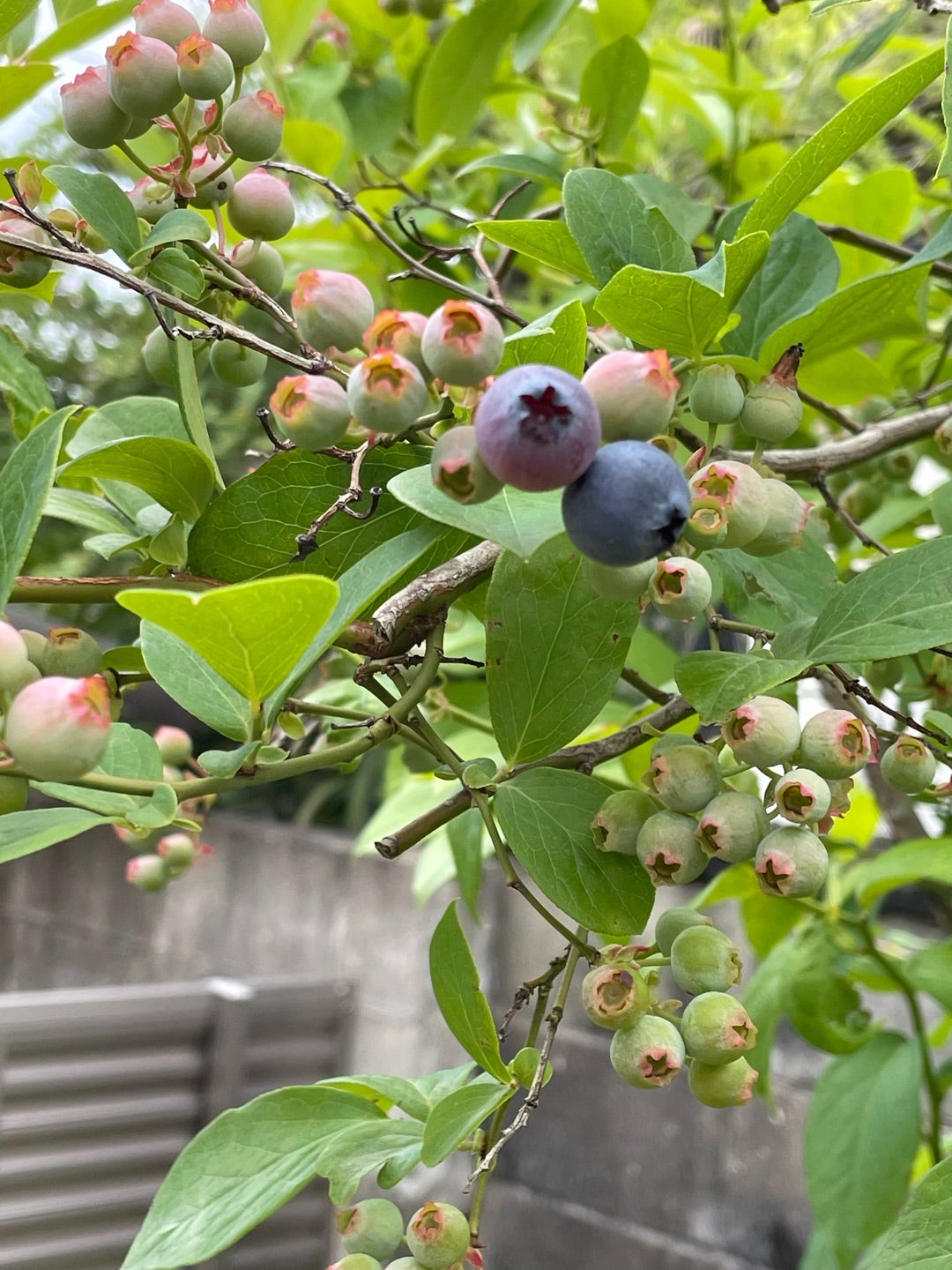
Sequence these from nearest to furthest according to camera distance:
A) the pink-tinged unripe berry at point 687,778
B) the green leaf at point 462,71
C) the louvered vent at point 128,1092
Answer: the pink-tinged unripe berry at point 687,778, the green leaf at point 462,71, the louvered vent at point 128,1092

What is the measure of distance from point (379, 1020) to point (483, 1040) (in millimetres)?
1788

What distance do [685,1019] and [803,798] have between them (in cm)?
7

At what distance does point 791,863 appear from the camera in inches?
11.7

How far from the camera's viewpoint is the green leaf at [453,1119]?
1.01ft

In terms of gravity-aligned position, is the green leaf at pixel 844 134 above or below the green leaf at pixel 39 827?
above

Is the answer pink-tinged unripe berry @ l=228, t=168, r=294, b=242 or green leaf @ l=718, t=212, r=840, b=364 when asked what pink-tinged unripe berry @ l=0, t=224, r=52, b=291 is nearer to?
pink-tinged unripe berry @ l=228, t=168, r=294, b=242

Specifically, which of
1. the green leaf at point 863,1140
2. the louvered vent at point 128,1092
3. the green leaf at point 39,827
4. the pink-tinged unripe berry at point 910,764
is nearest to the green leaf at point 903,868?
the green leaf at point 863,1140

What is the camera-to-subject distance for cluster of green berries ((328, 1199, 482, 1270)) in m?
0.32

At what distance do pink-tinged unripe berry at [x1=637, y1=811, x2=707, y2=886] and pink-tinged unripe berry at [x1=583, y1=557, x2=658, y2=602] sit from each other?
2.8 inches

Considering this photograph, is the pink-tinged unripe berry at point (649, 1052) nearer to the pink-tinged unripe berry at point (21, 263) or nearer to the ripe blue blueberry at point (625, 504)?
the ripe blue blueberry at point (625, 504)

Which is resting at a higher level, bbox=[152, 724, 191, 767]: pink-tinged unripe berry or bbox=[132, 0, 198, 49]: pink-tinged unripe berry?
bbox=[132, 0, 198, 49]: pink-tinged unripe berry

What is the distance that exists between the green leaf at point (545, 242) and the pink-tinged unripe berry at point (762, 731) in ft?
0.49

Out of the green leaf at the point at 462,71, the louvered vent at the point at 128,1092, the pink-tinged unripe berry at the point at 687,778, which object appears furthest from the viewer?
the louvered vent at the point at 128,1092

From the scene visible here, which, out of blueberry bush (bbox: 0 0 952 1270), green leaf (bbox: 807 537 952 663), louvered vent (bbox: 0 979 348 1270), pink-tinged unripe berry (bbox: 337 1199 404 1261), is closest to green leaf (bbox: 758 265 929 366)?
blueberry bush (bbox: 0 0 952 1270)
